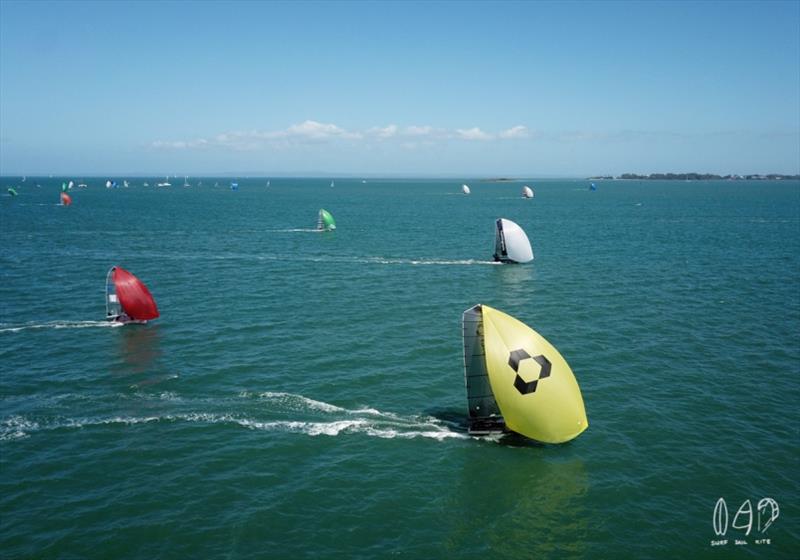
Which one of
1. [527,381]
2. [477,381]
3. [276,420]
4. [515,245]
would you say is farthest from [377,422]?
[515,245]

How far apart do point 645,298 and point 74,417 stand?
53.1 metres

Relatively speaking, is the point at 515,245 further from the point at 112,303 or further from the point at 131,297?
the point at 112,303

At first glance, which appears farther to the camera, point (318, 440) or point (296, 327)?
point (296, 327)

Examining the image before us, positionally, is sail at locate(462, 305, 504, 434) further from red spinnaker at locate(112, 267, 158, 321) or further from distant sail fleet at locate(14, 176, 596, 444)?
red spinnaker at locate(112, 267, 158, 321)

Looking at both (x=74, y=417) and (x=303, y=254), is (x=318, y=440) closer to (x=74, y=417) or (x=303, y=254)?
(x=74, y=417)

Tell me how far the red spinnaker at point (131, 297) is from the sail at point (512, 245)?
48.2m

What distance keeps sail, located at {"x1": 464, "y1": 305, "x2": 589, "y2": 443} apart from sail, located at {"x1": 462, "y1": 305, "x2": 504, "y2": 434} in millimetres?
79

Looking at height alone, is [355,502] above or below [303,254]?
below

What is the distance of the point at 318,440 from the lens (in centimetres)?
3136

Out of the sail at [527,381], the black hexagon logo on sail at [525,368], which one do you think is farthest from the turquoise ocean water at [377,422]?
the black hexagon logo on sail at [525,368]

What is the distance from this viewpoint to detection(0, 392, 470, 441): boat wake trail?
32281 mm

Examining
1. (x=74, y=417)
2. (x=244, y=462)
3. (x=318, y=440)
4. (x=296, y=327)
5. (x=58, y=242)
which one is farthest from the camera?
(x=58, y=242)

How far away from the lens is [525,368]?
2928cm

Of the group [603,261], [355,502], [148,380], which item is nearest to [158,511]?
[355,502]
